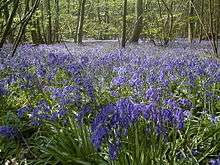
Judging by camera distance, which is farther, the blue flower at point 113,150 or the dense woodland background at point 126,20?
the dense woodland background at point 126,20

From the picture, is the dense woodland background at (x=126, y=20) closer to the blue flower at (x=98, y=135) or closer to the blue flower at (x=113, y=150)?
the blue flower at (x=98, y=135)

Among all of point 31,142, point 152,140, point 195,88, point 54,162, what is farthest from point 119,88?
point 152,140

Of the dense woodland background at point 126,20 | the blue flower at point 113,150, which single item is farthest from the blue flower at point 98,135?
the dense woodland background at point 126,20

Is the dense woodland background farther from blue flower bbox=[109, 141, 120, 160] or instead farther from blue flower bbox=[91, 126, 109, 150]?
blue flower bbox=[109, 141, 120, 160]

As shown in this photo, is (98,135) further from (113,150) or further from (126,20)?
(126,20)

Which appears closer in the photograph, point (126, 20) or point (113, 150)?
point (113, 150)

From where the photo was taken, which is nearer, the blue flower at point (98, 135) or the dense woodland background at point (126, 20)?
the blue flower at point (98, 135)

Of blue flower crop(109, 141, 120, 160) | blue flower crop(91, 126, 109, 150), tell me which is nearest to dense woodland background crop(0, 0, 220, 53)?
blue flower crop(91, 126, 109, 150)

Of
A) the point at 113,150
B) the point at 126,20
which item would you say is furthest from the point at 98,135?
the point at 126,20

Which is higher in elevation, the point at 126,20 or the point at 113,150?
the point at 126,20

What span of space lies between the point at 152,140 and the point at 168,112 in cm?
32

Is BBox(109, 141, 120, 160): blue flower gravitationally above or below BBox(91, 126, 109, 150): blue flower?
below

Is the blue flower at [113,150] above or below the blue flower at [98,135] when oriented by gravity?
below

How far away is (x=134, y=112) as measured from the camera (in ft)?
10.0
